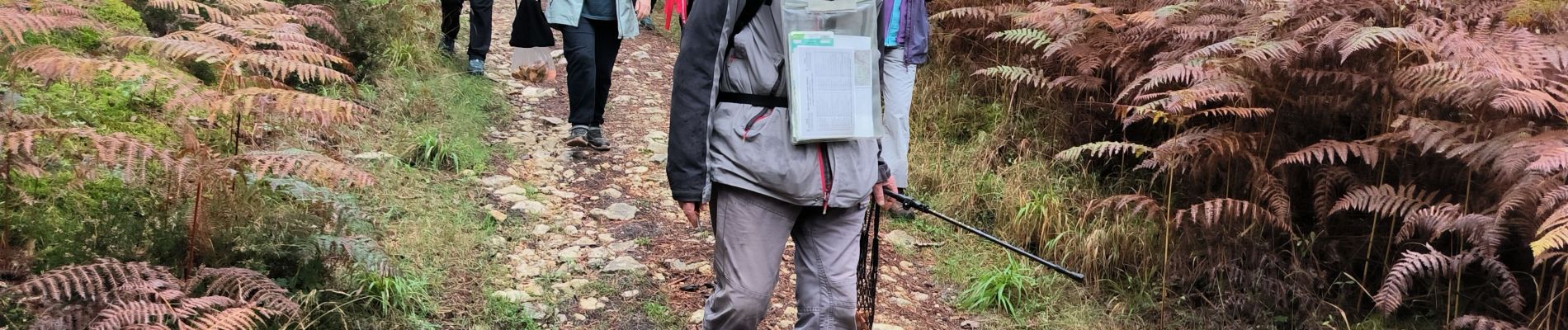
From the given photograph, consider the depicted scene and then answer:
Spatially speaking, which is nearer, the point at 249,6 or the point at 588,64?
the point at 249,6

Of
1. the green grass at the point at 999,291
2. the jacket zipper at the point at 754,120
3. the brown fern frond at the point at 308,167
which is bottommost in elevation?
the green grass at the point at 999,291

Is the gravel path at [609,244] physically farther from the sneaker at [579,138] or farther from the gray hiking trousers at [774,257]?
the gray hiking trousers at [774,257]

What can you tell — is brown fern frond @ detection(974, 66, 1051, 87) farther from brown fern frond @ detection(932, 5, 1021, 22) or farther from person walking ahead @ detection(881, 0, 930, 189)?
person walking ahead @ detection(881, 0, 930, 189)

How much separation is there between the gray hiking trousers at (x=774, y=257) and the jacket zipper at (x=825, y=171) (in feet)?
0.25

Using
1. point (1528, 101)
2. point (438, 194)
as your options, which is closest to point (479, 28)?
point (438, 194)

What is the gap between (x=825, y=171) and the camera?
3.15 m

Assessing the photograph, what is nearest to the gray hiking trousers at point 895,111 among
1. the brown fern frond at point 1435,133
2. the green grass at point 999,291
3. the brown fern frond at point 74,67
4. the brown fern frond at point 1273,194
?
the green grass at point 999,291

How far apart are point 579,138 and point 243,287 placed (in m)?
3.51

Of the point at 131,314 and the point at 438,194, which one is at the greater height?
the point at 131,314

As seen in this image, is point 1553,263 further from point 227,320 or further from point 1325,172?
point 227,320

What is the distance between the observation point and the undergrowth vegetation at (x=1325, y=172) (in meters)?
4.05

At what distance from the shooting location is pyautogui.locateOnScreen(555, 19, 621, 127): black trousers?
257 inches

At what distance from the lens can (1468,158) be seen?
410 centimetres

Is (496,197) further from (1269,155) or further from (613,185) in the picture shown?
(1269,155)
